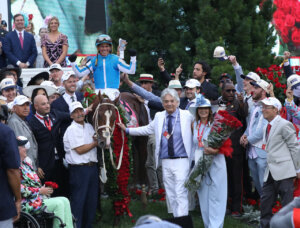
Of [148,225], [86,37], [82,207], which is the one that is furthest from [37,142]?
[86,37]

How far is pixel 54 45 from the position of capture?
12.0 metres

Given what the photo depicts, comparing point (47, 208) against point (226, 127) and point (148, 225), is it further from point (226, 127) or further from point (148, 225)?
point (148, 225)

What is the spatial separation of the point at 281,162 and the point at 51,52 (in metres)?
5.90

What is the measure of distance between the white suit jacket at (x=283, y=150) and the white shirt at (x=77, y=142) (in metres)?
2.38

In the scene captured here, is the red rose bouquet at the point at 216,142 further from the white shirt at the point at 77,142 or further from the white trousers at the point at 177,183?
the white shirt at the point at 77,142

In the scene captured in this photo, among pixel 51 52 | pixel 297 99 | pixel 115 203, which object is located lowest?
pixel 115 203

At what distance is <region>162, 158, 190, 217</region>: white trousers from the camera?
27.0ft

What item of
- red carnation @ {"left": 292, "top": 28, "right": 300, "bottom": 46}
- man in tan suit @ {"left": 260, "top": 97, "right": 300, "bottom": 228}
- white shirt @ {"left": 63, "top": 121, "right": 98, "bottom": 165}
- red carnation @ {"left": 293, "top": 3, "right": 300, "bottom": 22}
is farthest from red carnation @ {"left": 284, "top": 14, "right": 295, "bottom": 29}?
white shirt @ {"left": 63, "top": 121, "right": 98, "bottom": 165}

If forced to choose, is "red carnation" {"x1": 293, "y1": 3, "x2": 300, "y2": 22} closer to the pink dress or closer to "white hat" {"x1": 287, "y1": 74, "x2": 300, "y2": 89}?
the pink dress

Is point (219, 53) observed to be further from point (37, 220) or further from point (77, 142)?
point (37, 220)

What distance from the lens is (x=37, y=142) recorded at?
8078 mm

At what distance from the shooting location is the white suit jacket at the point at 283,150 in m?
7.87

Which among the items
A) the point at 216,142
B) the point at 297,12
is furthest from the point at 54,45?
the point at 297,12

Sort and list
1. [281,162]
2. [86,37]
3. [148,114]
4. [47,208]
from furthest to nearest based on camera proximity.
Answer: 1. [86,37]
2. [148,114]
3. [281,162]
4. [47,208]
